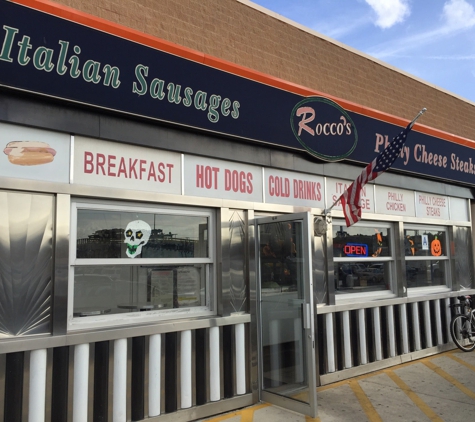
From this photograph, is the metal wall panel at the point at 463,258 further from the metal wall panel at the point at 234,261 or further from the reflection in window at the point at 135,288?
the reflection in window at the point at 135,288

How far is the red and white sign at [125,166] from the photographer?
4973 millimetres

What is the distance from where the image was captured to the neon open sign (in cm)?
778

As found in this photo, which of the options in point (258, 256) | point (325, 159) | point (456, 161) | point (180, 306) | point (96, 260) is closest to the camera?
point (96, 260)

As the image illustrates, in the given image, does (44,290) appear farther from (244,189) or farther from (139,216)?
(244,189)

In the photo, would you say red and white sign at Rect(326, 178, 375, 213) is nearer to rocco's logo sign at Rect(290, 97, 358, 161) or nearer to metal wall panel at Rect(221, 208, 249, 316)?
rocco's logo sign at Rect(290, 97, 358, 161)

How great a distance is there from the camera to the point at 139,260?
5.34 metres

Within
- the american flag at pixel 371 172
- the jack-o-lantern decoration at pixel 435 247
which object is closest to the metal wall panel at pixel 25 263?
the american flag at pixel 371 172

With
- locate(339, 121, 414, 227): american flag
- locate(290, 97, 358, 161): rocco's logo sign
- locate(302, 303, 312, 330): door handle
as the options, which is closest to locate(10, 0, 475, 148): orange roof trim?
locate(290, 97, 358, 161): rocco's logo sign

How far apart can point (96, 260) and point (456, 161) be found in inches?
307

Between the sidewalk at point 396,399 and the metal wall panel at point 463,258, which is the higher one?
the metal wall panel at point 463,258

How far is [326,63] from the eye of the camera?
8219mm

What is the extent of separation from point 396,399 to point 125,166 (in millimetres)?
4448

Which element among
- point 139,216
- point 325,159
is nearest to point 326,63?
point 325,159

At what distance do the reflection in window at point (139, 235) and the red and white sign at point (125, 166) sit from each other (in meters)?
0.34
